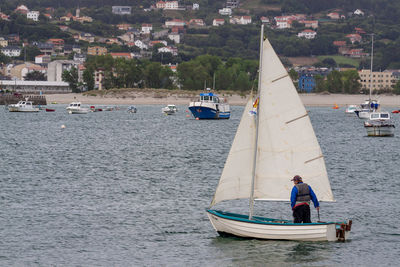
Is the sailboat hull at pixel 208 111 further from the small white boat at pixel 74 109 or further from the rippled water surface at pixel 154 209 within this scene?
the rippled water surface at pixel 154 209

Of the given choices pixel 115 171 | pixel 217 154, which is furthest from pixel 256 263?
pixel 217 154

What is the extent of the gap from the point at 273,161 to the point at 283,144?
92cm

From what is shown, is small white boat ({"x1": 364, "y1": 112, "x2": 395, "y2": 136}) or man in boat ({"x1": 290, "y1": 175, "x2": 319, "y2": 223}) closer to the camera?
man in boat ({"x1": 290, "y1": 175, "x2": 319, "y2": 223})

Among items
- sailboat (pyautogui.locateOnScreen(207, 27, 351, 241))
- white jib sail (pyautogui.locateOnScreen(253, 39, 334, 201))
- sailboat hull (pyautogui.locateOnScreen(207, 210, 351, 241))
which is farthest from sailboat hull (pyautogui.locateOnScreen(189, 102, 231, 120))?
sailboat hull (pyautogui.locateOnScreen(207, 210, 351, 241))

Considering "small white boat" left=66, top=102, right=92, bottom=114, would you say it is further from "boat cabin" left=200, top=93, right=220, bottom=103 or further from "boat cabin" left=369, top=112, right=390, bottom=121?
"boat cabin" left=369, top=112, right=390, bottom=121

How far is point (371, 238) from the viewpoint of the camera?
38.9m

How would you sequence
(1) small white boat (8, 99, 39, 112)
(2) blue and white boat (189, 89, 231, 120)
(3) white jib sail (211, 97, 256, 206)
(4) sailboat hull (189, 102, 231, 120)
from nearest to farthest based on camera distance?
1. (3) white jib sail (211, 97, 256, 206)
2. (2) blue and white boat (189, 89, 231, 120)
3. (4) sailboat hull (189, 102, 231, 120)
4. (1) small white boat (8, 99, 39, 112)

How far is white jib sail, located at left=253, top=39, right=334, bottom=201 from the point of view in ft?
115

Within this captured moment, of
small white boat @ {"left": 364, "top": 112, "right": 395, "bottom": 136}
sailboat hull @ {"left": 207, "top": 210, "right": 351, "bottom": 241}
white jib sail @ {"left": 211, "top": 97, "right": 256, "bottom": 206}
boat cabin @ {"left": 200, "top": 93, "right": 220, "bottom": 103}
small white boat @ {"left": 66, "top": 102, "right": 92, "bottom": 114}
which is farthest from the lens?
small white boat @ {"left": 66, "top": 102, "right": 92, "bottom": 114}

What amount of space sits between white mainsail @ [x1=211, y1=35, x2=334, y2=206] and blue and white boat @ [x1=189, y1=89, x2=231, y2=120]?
118 metres

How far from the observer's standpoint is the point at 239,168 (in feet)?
119

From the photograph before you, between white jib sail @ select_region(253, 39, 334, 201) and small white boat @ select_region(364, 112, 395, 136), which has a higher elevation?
white jib sail @ select_region(253, 39, 334, 201)

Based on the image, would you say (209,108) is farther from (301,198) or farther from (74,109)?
(301,198)

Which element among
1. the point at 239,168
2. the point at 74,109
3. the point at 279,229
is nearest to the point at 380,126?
the point at 239,168
